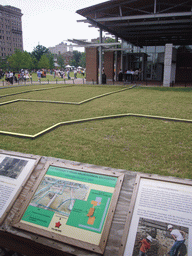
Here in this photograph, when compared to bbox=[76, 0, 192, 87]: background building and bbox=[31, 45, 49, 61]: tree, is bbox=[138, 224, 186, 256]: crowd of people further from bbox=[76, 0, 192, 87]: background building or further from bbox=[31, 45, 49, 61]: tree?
bbox=[31, 45, 49, 61]: tree

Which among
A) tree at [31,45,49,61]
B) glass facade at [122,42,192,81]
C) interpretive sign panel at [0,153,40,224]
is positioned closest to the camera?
interpretive sign panel at [0,153,40,224]

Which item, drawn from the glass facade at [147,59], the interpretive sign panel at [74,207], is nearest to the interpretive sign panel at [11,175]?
the interpretive sign panel at [74,207]

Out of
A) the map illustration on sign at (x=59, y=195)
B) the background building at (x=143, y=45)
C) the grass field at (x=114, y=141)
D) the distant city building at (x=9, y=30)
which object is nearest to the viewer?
the map illustration on sign at (x=59, y=195)

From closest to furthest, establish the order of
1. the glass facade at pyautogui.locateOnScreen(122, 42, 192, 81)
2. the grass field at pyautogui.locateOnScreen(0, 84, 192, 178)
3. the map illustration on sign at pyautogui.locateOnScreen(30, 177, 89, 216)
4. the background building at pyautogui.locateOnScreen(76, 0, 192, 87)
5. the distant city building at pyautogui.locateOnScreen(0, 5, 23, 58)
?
the map illustration on sign at pyautogui.locateOnScreen(30, 177, 89, 216) < the grass field at pyautogui.locateOnScreen(0, 84, 192, 178) < the background building at pyautogui.locateOnScreen(76, 0, 192, 87) < the glass facade at pyautogui.locateOnScreen(122, 42, 192, 81) < the distant city building at pyautogui.locateOnScreen(0, 5, 23, 58)

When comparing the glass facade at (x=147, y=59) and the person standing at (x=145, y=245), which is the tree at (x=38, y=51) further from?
the person standing at (x=145, y=245)

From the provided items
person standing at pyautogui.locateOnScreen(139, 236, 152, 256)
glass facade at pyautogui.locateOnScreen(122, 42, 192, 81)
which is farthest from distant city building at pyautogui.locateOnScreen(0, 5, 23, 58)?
person standing at pyautogui.locateOnScreen(139, 236, 152, 256)

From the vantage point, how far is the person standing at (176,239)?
7.07ft

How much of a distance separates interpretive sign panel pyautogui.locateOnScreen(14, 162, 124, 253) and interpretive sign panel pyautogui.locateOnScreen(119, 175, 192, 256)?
267 mm

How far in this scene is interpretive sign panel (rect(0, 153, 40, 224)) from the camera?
282cm

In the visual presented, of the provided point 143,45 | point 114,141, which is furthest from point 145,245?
point 143,45

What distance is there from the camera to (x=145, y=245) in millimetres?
2225

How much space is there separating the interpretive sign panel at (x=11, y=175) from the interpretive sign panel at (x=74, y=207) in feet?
0.84

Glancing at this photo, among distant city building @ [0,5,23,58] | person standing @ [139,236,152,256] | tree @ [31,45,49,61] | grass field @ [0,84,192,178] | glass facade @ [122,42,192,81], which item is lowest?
person standing @ [139,236,152,256]

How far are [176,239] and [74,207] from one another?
1.19m
